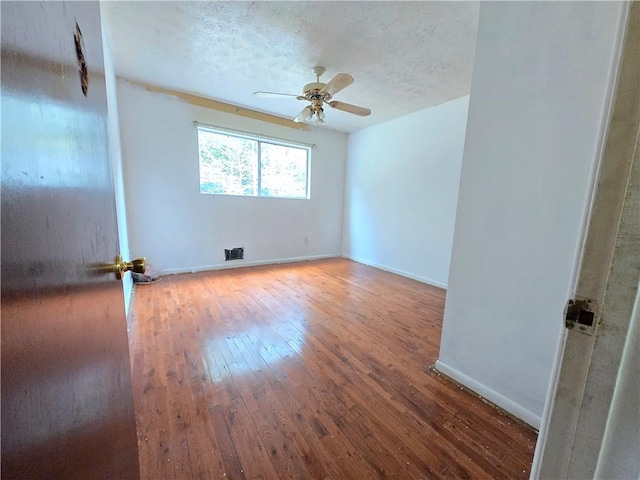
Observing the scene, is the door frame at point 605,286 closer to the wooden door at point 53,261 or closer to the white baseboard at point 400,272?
the wooden door at point 53,261

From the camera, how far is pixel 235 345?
1974mm

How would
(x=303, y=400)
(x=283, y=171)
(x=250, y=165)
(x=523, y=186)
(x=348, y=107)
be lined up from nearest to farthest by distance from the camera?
(x=523, y=186) → (x=303, y=400) → (x=348, y=107) → (x=250, y=165) → (x=283, y=171)

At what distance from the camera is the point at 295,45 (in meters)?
2.24

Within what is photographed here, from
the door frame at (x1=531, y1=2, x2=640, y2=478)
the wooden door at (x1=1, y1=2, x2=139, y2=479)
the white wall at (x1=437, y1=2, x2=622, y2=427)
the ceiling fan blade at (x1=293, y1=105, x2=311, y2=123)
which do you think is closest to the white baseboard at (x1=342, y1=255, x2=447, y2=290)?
the white wall at (x1=437, y1=2, x2=622, y2=427)

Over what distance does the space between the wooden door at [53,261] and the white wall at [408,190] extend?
12.0 ft

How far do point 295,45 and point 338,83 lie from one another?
0.52m

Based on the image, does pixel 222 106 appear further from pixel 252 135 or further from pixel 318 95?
pixel 318 95

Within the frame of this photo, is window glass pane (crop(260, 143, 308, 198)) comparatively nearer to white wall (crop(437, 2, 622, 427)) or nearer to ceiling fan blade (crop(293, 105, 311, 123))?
ceiling fan blade (crop(293, 105, 311, 123))

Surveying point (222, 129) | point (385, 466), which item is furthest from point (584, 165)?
point (222, 129)

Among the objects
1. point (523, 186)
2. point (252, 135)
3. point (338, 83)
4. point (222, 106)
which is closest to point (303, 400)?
point (523, 186)

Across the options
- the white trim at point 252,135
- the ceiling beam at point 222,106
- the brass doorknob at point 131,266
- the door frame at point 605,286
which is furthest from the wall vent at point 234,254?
the door frame at point 605,286

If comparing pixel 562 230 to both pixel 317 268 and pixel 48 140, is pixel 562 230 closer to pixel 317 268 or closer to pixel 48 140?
pixel 48 140

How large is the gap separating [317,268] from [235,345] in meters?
2.46

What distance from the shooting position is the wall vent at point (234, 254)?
13.3 ft
